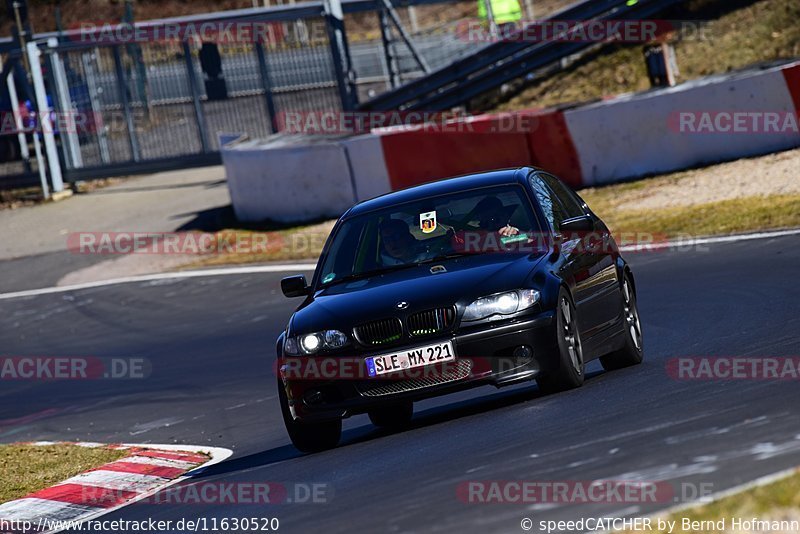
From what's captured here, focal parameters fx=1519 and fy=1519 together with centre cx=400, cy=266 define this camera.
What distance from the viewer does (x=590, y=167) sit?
22844mm

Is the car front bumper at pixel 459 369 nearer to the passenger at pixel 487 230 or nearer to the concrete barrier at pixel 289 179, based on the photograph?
the passenger at pixel 487 230

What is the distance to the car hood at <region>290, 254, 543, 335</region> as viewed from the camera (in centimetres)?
861

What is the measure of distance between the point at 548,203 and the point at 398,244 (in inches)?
42.2

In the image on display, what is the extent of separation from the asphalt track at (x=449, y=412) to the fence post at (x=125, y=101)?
491 inches

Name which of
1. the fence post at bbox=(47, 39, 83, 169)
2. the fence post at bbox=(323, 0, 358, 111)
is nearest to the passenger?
the fence post at bbox=(323, 0, 358, 111)

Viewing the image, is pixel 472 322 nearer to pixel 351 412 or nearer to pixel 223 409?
pixel 351 412

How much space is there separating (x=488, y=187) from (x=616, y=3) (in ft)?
68.5

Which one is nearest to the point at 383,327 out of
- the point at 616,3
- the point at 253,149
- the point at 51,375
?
the point at 51,375

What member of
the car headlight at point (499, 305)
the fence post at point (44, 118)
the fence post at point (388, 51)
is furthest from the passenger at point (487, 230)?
the fence post at point (44, 118)

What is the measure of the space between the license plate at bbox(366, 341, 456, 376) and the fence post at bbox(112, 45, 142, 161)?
24870 millimetres

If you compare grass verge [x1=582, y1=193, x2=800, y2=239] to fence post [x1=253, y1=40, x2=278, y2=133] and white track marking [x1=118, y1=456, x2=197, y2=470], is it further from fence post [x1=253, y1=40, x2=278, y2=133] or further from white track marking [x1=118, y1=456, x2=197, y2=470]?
fence post [x1=253, y1=40, x2=278, y2=133]

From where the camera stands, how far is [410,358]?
8.51 meters

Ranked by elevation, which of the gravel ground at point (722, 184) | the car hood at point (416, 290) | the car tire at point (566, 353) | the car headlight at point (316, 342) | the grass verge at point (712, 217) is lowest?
the grass verge at point (712, 217)

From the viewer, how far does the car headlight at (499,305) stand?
28.0 ft
